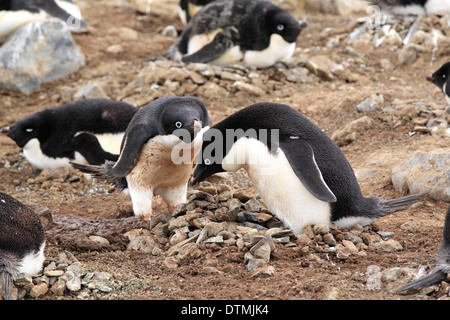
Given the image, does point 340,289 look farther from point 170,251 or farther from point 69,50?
point 69,50

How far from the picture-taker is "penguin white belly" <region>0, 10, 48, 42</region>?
910cm

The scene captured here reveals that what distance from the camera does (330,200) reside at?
3965 mm

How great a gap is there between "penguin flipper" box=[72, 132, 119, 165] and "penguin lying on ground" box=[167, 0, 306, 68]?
99.3 inches

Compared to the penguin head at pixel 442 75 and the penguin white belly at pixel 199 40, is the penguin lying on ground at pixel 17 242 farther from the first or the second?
the penguin white belly at pixel 199 40

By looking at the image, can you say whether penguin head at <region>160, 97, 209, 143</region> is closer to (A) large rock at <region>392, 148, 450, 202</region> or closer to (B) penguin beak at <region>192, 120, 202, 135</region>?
(B) penguin beak at <region>192, 120, 202, 135</region>

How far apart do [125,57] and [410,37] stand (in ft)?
14.0

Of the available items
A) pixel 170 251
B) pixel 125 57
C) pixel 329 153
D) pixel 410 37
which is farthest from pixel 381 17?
pixel 170 251

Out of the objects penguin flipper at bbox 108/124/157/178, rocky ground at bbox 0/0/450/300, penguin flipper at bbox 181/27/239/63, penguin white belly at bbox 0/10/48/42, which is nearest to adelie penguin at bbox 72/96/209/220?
penguin flipper at bbox 108/124/157/178

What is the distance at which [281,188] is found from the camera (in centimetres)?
433

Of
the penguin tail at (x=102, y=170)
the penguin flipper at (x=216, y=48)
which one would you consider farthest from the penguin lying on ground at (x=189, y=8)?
the penguin tail at (x=102, y=170)

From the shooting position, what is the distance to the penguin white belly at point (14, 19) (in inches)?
358

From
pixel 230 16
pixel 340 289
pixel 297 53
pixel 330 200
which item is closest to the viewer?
pixel 340 289

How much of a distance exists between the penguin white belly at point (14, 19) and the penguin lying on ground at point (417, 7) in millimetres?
5235
